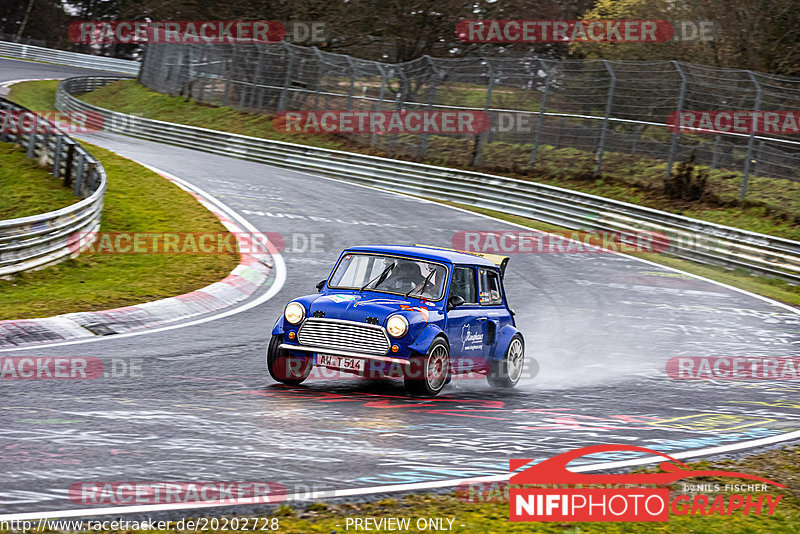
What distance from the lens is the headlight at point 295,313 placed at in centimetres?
888

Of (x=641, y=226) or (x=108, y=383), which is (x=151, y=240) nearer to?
(x=108, y=383)

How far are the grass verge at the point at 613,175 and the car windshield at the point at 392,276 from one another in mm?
14549

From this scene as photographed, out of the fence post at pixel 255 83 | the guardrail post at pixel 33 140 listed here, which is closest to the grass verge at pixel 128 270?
the guardrail post at pixel 33 140

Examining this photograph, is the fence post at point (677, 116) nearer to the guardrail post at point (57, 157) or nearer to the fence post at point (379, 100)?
the fence post at point (379, 100)

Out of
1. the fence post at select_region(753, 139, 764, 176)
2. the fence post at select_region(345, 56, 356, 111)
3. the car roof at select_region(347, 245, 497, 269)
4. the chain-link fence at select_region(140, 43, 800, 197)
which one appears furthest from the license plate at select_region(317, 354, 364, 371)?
the fence post at select_region(345, 56, 356, 111)

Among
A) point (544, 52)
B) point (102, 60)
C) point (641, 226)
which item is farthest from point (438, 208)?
point (102, 60)

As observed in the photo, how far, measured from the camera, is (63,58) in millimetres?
63750

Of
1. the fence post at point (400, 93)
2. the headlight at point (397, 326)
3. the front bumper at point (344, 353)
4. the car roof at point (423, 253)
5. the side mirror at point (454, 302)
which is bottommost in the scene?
the front bumper at point (344, 353)

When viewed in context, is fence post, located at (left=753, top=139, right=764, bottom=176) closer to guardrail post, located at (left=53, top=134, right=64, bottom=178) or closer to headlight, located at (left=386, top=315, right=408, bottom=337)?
headlight, located at (left=386, top=315, right=408, bottom=337)

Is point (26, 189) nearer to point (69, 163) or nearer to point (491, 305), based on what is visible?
point (69, 163)

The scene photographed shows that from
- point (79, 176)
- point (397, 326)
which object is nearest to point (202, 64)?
point (79, 176)

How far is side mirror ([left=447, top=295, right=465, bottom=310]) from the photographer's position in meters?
9.28

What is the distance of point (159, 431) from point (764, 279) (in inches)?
635

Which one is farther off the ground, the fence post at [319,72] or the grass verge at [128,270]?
the fence post at [319,72]
